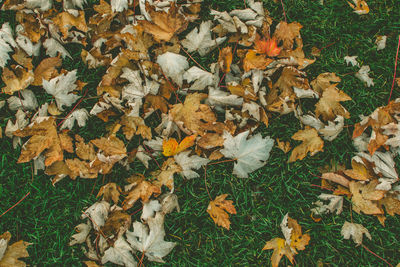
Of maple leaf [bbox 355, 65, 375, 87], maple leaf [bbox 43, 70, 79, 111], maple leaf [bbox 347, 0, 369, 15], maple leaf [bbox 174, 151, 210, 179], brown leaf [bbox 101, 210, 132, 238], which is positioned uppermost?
maple leaf [bbox 347, 0, 369, 15]

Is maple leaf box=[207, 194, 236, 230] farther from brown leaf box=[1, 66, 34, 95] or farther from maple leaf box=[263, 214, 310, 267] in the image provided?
brown leaf box=[1, 66, 34, 95]

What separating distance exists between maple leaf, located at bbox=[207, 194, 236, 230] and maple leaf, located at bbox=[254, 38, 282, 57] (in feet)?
3.36

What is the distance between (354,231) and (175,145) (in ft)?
4.32

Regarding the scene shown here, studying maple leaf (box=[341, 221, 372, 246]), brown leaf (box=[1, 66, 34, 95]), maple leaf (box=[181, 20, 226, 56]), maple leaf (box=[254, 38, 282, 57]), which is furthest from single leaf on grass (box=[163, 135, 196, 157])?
maple leaf (box=[341, 221, 372, 246])

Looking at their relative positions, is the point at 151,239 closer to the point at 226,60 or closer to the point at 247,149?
the point at 247,149

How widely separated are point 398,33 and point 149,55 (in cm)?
191

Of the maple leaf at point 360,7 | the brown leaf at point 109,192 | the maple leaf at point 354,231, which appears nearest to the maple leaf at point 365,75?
the maple leaf at point 360,7

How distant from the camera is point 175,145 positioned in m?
1.94

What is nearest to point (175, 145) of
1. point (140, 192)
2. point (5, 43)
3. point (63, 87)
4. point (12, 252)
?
point (140, 192)

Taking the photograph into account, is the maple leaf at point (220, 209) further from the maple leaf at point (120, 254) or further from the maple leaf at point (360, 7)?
the maple leaf at point (360, 7)

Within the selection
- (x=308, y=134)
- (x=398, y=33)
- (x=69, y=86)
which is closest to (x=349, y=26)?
(x=398, y=33)

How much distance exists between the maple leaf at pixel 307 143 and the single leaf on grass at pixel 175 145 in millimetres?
695

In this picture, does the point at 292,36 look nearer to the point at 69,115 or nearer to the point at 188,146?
the point at 188,146

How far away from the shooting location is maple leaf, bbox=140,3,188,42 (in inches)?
77.2
